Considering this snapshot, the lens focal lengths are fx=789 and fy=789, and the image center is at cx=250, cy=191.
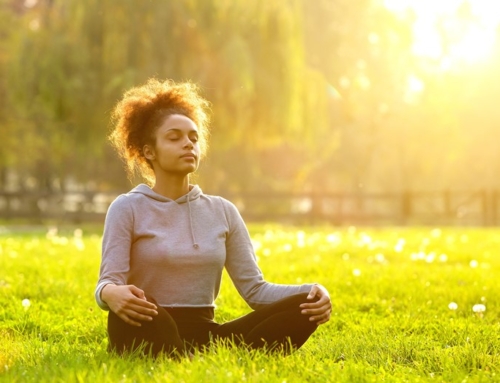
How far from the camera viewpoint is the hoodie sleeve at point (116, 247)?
12.5ft

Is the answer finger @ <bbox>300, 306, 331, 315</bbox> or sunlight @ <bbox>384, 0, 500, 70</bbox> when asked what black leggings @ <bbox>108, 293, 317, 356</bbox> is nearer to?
finger @ <bbox>300, 306, 331, 315</bbox>

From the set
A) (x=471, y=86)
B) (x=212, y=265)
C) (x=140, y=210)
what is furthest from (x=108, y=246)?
(x=471, y=86)

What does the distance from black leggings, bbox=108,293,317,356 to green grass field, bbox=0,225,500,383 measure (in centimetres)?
10

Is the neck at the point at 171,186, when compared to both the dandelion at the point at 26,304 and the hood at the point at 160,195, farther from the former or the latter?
the dandelion at the point at 26,304

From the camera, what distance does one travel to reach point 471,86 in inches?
1731

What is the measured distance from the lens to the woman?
386 centimetres

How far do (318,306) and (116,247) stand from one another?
3.38 feet

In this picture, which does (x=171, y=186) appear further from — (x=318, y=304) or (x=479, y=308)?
(x=479, y=308)

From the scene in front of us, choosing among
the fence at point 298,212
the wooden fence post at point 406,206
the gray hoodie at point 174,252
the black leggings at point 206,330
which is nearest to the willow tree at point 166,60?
the fence at point 298,212

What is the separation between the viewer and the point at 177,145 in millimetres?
4062

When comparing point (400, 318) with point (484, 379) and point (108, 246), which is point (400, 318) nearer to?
point (484, 379)

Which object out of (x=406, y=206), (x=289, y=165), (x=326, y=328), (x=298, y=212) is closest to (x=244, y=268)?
(x=326, y=328)

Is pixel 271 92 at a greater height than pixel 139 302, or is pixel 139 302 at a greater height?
pixel 271 92

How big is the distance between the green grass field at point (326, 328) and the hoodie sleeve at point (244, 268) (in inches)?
14.1
